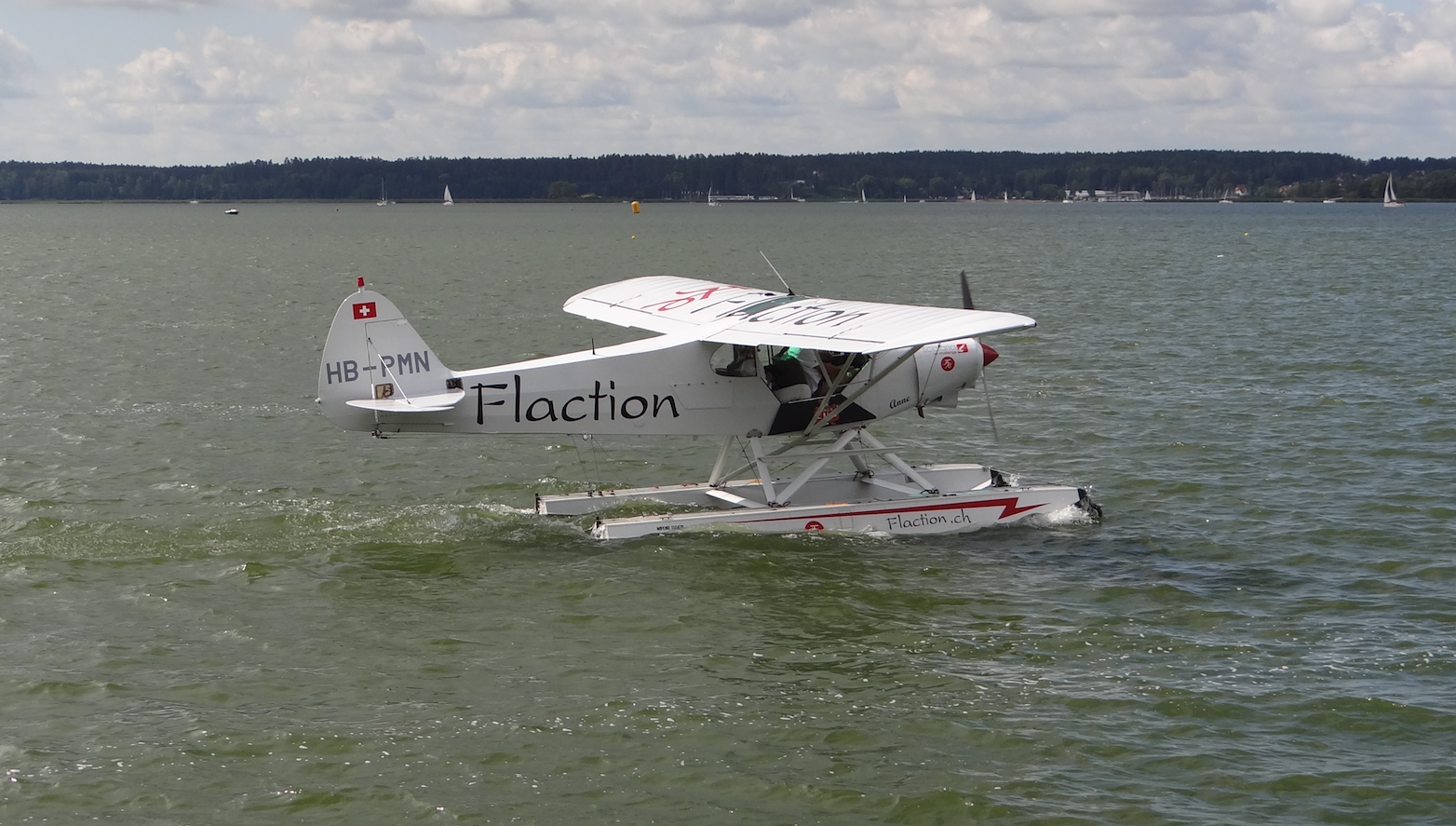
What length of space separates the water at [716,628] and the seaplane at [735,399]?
1.48 feet

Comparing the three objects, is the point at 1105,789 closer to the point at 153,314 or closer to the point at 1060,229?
the point at 153,314

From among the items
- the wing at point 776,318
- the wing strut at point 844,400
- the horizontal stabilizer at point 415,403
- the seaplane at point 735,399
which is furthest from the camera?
the wing strut at point 844,400

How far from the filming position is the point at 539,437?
20.1 meters

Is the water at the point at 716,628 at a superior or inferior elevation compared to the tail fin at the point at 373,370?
inferior

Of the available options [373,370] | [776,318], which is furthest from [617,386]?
A: [373,370]

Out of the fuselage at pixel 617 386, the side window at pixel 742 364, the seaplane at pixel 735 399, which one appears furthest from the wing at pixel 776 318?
the fuselage at pixel 617 386

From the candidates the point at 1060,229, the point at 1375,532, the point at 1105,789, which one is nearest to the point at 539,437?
the point at 1375,532

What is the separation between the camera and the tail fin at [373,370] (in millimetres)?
13438

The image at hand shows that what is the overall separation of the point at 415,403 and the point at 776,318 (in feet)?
12.2

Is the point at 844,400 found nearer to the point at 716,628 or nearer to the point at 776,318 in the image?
the point at 776,318

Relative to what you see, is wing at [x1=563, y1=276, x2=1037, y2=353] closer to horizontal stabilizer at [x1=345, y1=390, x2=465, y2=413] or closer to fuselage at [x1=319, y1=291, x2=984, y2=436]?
fuselage at [x1=319, y1=291, x2=984, y2=436]

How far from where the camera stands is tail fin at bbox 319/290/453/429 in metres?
13.4

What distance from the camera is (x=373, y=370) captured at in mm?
13609

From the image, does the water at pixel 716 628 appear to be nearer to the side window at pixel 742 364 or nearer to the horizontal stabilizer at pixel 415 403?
the horizontal stabilizer at pixel 415 403
